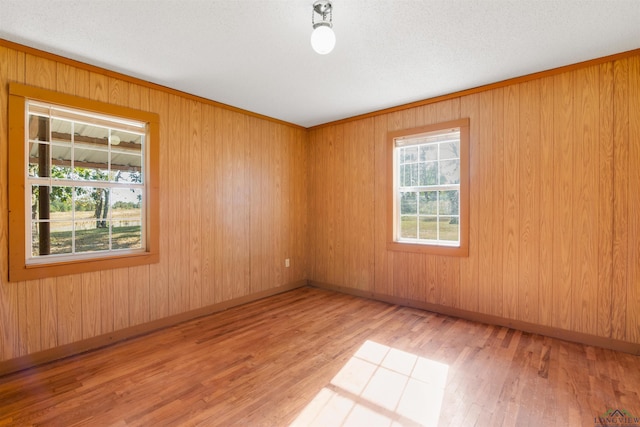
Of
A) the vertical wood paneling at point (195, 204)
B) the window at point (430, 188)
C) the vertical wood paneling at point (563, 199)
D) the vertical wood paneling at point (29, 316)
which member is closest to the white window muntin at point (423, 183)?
the window at point (430, 188)

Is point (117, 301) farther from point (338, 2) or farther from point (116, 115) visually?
point (338, 2)

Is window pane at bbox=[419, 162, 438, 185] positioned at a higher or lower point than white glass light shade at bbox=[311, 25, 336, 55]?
lower

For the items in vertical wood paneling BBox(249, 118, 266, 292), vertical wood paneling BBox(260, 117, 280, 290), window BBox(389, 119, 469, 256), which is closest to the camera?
window BBox(389, 119, 469, 256)

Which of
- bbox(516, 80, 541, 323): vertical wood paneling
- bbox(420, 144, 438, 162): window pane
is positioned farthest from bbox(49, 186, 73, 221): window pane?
bbox(516, 80, 541, 323): vertical wood paneling

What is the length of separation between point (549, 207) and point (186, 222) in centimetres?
393

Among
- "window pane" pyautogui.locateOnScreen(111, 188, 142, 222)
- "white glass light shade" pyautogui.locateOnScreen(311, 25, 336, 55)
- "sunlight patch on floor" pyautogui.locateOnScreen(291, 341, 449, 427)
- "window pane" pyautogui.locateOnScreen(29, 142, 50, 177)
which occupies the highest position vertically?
"white glass light shade" pyautogui.locateOnScreen(311, 25, 336, 55)

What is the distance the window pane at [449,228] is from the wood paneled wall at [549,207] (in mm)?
203

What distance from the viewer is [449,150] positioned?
143 inches

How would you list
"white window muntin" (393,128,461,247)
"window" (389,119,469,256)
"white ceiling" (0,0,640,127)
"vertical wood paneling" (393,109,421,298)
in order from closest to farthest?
"white ceiling" (0,0,640,127) → "window" (389,119,469,256) → "white window muntin" (393,128,461,247) → "vertical wood paneling" (393,109,421,298)

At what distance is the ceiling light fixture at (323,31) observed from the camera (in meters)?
1.89

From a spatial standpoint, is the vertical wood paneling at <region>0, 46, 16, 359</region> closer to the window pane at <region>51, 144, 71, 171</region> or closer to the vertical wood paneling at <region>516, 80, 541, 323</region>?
the window pane at <region>51, 144, 71, 171</region>

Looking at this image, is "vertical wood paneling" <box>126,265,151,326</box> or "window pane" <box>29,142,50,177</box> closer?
"window pane" <box>29,142,50,177</box>

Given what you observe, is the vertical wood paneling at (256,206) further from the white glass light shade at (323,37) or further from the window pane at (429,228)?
the white glass light shade at (323,37)

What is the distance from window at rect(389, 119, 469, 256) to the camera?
3.48 metres
